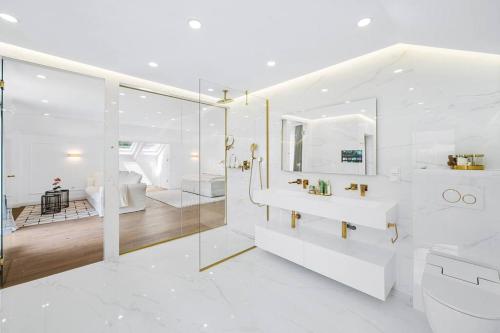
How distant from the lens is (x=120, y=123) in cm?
284

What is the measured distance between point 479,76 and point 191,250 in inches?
144

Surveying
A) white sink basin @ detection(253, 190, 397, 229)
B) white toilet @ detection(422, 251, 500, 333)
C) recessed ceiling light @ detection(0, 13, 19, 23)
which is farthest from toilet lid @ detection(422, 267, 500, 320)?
recessed ceiling light @ detection(0, 13, 19, 23)

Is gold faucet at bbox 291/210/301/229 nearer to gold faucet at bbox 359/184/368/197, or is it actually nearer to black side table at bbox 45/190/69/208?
gold faucet at bbox 359/184/368/197

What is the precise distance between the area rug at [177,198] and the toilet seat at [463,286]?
2.85 metres

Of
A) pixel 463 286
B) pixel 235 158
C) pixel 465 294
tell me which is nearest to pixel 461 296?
pixel 465 294

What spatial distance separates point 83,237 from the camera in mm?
3219

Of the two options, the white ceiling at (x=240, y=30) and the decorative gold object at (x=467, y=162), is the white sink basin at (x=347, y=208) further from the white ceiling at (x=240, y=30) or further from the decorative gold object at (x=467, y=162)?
the white ceiling at (x=240, y=30)

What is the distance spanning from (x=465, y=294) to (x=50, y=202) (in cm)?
550

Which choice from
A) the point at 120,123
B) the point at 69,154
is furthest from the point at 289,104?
the point at 69,154

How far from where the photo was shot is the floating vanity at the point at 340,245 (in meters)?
1.85

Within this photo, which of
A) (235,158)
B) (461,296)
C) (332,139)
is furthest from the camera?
(235,158)

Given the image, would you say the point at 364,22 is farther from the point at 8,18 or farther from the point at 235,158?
the point at 8,18

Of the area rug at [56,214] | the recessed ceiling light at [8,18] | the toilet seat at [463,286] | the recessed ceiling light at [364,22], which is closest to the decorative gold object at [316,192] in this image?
the toilet seat at [463,286]

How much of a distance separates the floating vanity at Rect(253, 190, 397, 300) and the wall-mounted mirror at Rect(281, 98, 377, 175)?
0.40m
